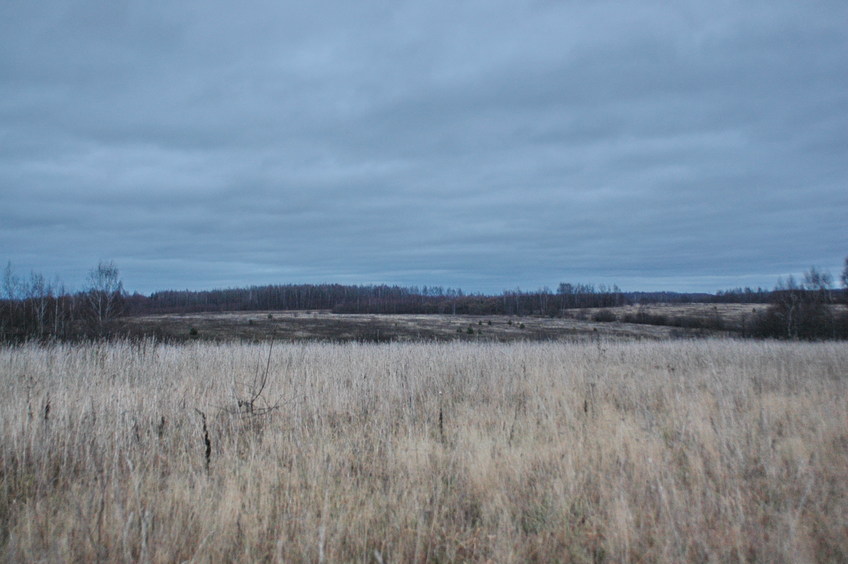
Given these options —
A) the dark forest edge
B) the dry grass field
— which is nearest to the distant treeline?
the dark forest edge

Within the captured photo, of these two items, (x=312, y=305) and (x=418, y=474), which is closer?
(x=418, y=474)

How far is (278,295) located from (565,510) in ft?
477

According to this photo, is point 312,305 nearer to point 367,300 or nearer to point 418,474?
point 367,300

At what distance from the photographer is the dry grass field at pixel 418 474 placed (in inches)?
115

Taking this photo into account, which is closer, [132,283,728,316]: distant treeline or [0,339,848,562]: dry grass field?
[0,339,848,562]: dry grass field

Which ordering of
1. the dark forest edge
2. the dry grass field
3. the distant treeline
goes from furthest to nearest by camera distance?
1. the distant treeline
2. the dark forest edge
3. the dry grass field

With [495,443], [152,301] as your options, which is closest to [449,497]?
[495,443]

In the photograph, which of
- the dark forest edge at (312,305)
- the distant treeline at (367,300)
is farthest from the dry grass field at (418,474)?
the distant treeline at (367,300)

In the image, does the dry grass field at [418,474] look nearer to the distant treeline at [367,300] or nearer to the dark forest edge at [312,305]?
the dark forest edge at [312,305]

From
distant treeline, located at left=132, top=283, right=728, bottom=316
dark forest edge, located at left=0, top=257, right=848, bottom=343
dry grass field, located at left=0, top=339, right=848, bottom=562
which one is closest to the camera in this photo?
dry grass field, located at left=0, top=339, right=848, bottom=562

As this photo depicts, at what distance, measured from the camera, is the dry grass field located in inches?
115

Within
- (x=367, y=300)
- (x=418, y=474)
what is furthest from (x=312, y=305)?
(x=418, y=474)

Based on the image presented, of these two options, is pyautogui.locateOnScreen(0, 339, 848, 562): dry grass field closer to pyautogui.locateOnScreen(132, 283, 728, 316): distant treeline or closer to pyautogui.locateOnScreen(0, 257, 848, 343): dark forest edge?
pyautogui.locateOnScreen(0, 257, 848, 343): dark forest edge

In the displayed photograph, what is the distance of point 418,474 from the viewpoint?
13.6 ft
